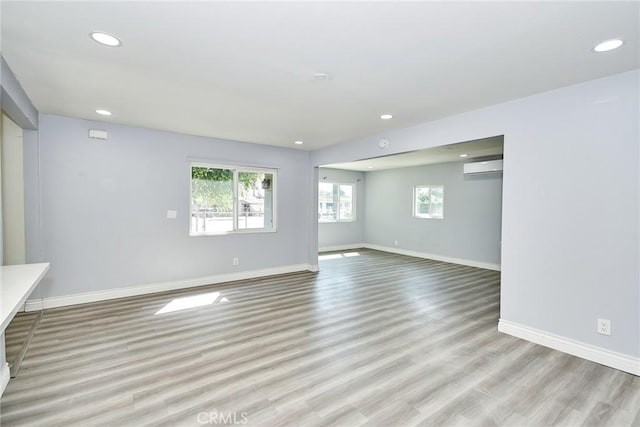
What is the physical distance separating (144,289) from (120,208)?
123 centimetres

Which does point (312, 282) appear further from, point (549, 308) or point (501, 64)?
point (501, 64)

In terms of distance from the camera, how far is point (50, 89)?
3.02 metres

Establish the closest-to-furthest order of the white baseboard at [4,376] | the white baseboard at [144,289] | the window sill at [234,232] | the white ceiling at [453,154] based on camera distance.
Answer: the white baseboard at [4,376]
the white baseboard at [144,289]
the window sill at [234,232]
the white ceiling at [453,154]

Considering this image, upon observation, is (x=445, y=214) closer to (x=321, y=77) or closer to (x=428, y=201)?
(x=428, y=201)

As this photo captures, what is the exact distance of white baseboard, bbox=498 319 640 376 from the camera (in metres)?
2.54

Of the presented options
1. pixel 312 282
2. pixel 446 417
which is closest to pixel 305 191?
pixel 312 282

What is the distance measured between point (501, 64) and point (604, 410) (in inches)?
99.4

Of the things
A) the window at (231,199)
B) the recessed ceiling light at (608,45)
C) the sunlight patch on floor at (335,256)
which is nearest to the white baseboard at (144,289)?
the window at (231,199)

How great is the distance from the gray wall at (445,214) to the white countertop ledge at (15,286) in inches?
282

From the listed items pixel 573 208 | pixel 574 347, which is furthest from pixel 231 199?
pixel 574 347

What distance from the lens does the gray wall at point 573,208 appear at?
2.55 m

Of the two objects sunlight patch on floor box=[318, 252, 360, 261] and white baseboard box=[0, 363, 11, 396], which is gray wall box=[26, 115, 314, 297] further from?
sunlight patch on floor box=[318, 252, 360, 261]

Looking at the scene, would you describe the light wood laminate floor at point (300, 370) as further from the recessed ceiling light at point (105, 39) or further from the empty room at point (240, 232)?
the recessed ceiling light at point (105, 39)

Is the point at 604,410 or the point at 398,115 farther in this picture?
the point at 398,115
